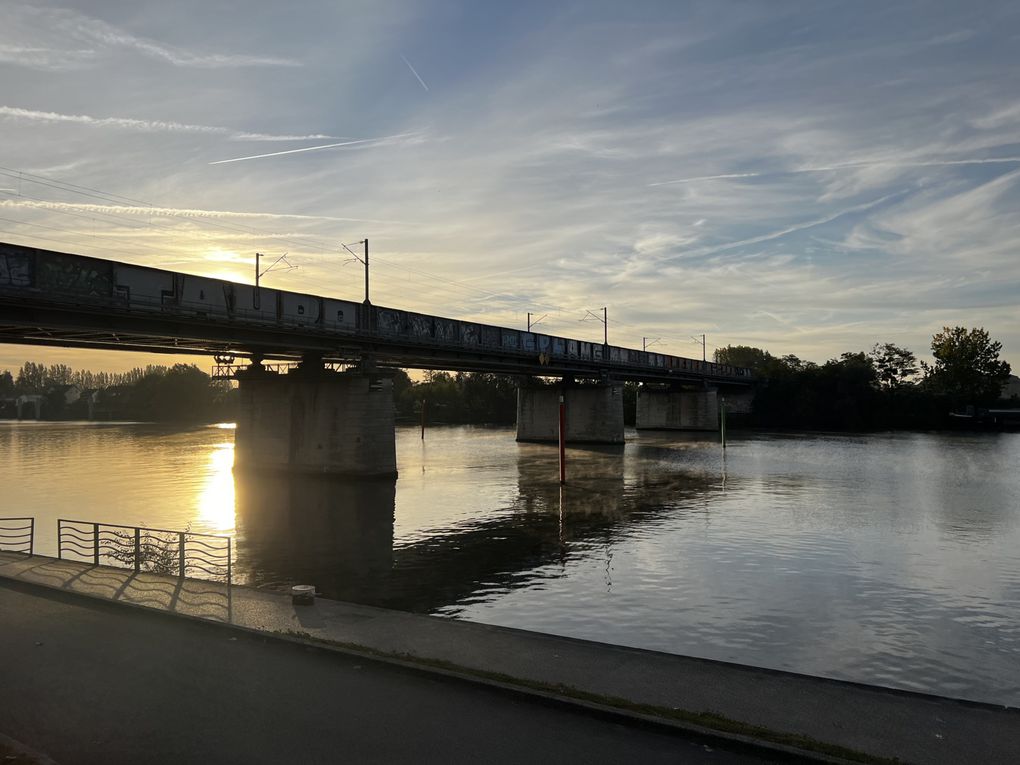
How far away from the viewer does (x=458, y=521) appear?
36.4 meters

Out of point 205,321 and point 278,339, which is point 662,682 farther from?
point 278,339

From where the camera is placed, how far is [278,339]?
48594 mm

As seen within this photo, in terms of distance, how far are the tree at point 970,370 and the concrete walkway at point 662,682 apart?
17374 centimetres

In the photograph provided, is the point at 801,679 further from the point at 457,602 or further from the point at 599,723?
the point at 457,602

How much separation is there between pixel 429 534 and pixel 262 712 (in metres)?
22.4

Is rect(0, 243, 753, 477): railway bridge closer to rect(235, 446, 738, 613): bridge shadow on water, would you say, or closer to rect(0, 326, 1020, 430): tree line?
rect(235, 446, 738, 613): bridge shadow on water

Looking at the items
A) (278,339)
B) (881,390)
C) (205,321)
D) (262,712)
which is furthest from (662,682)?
(881,390)

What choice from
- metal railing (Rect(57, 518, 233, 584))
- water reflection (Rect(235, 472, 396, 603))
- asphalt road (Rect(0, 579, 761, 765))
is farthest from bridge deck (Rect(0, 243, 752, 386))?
asphalt road (Rect(0, 579, 761, 765))

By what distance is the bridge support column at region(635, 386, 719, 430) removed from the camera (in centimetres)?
13062

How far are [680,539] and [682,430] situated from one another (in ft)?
345

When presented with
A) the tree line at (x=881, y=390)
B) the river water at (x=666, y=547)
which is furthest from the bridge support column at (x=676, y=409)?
the river water at (x=666, y=547)

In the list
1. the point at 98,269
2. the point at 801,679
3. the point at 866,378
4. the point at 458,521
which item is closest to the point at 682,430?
the point at 866,378

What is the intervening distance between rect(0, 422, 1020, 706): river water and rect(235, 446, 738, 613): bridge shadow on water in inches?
5.9

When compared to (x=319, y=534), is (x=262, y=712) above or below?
above
